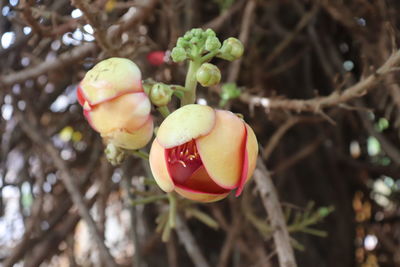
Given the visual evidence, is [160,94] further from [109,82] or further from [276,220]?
[276,220]

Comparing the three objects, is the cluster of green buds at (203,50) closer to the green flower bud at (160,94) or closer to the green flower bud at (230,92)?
the green flower bud at (160,94)

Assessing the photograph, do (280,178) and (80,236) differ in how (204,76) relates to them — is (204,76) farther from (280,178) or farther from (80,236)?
(80,236)

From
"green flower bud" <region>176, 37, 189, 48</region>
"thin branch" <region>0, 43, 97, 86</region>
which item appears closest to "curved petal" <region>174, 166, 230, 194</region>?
"green flower bud" <region>176, 37, 189, 48</region>

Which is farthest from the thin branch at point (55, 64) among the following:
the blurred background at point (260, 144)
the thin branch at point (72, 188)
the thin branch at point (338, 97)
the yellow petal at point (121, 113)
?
the yellow petal at point (121, 113)

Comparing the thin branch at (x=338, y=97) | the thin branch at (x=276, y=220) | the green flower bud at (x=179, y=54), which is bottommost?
the thin branch at (x=276, y=220)

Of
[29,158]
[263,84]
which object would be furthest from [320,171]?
[29,158]

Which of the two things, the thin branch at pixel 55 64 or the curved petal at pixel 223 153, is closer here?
the curved petal at pixel 223 153

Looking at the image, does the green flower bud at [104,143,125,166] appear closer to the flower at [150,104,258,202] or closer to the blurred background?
the flower at [150,104,258,202]

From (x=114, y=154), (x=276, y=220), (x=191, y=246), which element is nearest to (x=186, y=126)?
(x=114, y=154)
